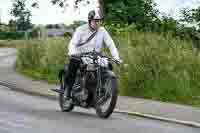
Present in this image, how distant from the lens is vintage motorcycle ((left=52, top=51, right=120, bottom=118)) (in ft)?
40.9

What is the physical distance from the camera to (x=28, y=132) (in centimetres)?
1086

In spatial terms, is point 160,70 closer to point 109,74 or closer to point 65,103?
point 65,103

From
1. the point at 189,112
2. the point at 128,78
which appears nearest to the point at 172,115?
the point at 189,112

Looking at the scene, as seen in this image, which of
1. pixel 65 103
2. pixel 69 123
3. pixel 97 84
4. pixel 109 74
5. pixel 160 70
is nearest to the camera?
pixel 69 123

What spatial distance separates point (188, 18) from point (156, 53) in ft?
24.5

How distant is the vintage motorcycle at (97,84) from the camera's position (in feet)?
40.9

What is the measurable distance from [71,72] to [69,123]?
1.56 metres

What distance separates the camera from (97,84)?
12.8m

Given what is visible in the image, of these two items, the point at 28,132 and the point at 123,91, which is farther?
the point at 123,91

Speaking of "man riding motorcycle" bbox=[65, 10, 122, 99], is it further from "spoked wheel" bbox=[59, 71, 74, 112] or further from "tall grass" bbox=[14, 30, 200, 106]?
"tall grass" bbox=[14, 30, 200, 106]

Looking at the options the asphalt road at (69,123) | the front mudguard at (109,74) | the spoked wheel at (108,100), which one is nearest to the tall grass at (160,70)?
the asphalt road at (69,123)

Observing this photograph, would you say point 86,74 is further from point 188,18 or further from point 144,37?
point 188,18

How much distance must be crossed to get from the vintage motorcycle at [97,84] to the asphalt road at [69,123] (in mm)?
240

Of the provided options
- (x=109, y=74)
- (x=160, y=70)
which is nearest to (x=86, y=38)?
(x=109, y=74)
